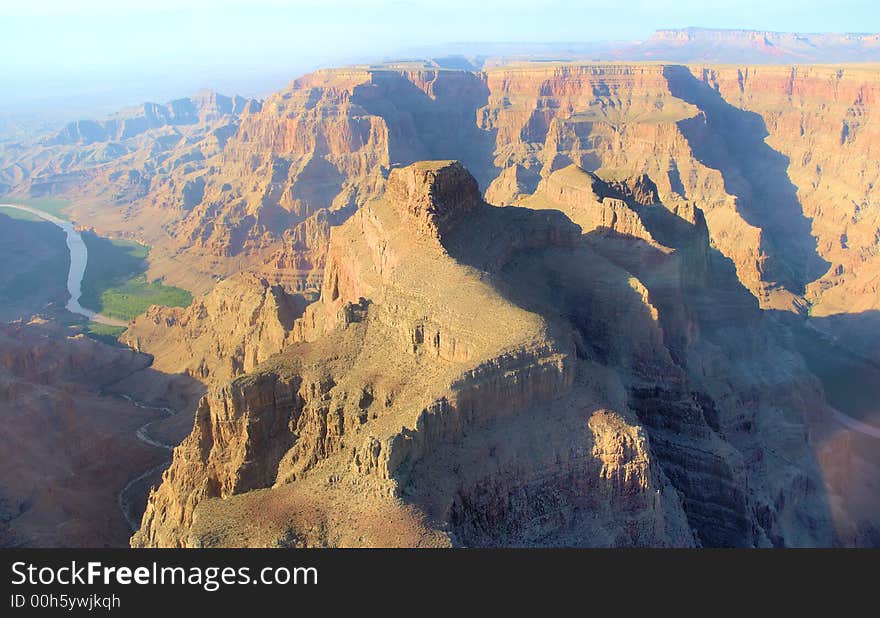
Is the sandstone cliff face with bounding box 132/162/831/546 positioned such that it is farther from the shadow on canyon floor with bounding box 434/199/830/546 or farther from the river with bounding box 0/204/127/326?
the river with bounding box 0/204/127/326

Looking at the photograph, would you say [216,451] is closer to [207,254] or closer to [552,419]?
[552,419]

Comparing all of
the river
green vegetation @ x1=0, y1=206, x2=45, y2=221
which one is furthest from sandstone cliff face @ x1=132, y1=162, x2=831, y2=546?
green vegetation @ x1=0, y1=206, x2=45, y2=221

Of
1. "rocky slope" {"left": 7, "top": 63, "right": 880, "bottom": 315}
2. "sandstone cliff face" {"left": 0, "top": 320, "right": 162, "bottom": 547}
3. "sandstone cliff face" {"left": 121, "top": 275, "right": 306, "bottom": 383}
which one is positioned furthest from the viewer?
"rocky slope" {"left": 7, "top": 63, "right": 880, "bottom": 315}

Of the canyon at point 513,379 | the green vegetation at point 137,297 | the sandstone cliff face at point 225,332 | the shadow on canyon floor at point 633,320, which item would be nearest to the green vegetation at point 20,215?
the green vegetation at point 137,297

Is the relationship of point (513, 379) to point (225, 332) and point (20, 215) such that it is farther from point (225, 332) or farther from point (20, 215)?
point (20, 215)

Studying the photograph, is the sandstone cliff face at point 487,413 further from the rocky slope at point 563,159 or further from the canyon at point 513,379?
the rocky slope at point 563,159

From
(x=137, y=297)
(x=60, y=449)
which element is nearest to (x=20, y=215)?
(x=137, y=297)

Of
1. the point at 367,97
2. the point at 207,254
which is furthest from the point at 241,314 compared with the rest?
the point at 367,97
